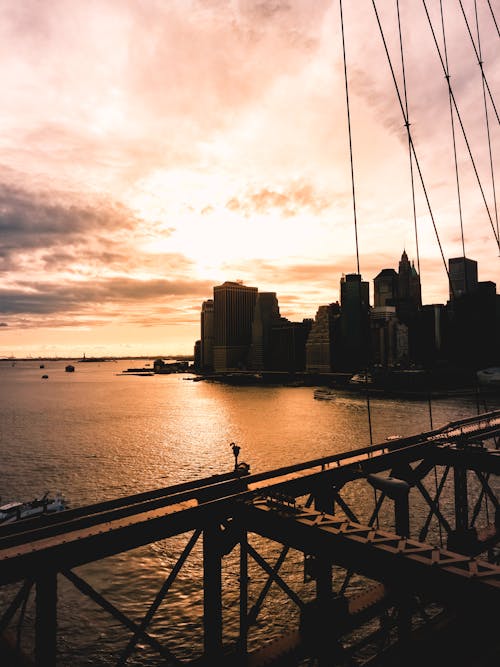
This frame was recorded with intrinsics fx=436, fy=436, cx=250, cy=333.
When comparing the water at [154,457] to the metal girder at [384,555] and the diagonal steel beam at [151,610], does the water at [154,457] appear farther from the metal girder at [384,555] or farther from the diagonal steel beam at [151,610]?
the metal girder at [384,555]

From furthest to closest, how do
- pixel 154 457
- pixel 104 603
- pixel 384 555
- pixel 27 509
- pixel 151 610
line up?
pixel 154 457, pixel 27 509, pixel 151 610, pixel 104 603, pixel 384 555

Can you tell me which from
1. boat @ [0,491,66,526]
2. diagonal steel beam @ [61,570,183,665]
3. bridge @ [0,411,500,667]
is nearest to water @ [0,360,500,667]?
boat @ [0,491,66,526]

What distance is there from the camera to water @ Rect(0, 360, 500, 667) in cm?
2672

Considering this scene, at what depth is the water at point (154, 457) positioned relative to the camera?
2672cm

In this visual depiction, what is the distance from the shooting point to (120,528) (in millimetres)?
8258

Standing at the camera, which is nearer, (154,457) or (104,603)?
(104,603)

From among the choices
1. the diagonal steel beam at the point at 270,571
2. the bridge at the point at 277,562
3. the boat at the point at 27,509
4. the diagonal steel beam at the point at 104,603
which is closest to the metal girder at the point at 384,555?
the bridge at the point at 277,562

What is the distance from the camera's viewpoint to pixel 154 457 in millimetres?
73062

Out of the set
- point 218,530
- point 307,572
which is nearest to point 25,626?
point 307,572

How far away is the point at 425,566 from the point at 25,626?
28.8 m

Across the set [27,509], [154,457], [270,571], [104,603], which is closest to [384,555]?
[270,571]

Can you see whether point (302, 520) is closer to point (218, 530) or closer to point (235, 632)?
point (218, 530)

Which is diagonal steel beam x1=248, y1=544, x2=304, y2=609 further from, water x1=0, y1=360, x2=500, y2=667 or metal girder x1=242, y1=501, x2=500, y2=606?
water x1=0, y1=360, x2=500, y2=667

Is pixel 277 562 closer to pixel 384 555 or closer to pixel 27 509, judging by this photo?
pixel 384 555
